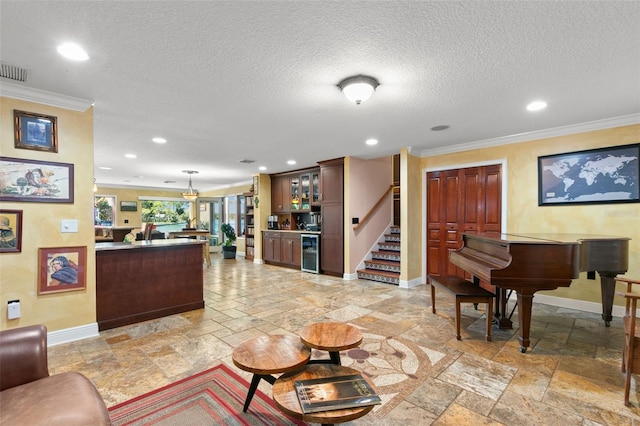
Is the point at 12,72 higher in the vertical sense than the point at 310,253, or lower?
higher

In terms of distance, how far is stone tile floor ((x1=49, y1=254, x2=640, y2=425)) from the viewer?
1.93 m

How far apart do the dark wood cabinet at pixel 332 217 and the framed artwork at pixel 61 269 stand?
13.9ft

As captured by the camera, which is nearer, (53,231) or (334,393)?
(334,393)

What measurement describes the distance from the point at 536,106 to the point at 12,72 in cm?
499

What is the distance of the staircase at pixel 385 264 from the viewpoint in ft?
18.3

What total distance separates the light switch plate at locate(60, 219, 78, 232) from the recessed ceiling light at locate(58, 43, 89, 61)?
1575 millimetres

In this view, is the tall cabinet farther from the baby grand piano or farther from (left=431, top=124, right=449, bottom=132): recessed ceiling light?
the baby grand piano

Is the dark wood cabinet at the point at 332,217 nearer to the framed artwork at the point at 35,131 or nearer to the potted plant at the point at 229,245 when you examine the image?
the potted plant at the point at 229,245

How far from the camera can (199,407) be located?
1.93m

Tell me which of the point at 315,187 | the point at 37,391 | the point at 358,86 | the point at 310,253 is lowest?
the point at 310,253

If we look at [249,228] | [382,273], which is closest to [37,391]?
[382,273]

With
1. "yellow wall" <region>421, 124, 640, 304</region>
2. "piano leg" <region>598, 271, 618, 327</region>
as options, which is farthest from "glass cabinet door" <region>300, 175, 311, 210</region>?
"piano leg" <region>598, 271, 618, 327</region>

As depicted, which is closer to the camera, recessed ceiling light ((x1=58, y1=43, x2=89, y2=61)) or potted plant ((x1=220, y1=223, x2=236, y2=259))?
recessed ceiling light ((x1=58, y1=43, x2=89, y2=61))

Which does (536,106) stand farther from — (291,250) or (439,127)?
(291,250)
